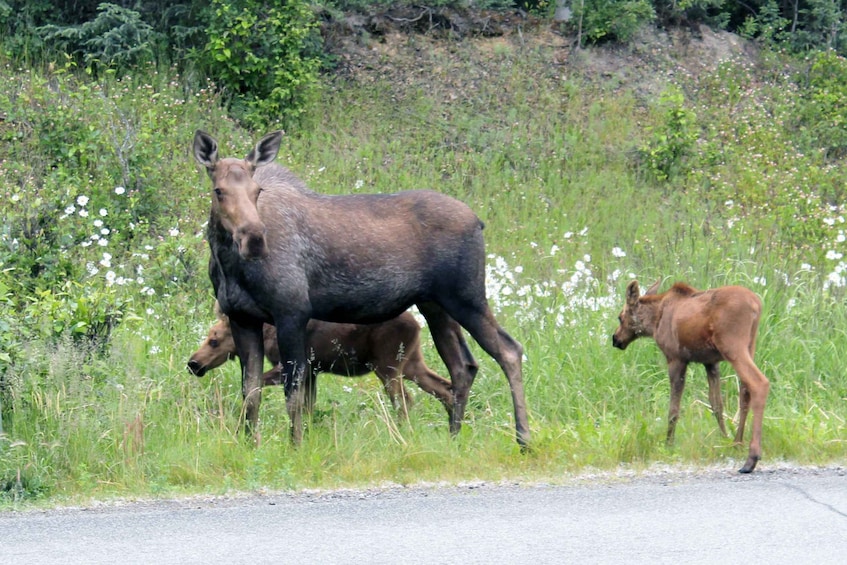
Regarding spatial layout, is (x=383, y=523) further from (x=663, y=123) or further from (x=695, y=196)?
(x=663, y=123)

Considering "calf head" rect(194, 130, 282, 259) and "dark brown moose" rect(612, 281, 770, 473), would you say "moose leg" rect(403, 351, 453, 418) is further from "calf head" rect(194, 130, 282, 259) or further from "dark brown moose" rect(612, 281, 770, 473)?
"calf head" rect(194, 130, 282, 259)

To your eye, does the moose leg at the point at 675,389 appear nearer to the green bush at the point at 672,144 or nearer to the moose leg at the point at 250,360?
the moose leg at the point at 250,360

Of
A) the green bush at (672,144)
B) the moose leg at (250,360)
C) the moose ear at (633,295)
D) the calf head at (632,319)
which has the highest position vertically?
the moose ear at (633,295)

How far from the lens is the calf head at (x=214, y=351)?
9430mm

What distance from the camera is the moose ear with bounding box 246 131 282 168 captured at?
335 inches

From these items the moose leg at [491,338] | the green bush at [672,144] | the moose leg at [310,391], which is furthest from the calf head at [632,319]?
the green bush at [672,144]

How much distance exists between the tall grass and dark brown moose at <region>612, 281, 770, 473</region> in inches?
12.6

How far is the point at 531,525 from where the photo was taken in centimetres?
609

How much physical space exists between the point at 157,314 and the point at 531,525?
20.0ft

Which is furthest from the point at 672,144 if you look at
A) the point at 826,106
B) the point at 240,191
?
the point at 240,191

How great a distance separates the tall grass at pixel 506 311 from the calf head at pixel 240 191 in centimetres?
133

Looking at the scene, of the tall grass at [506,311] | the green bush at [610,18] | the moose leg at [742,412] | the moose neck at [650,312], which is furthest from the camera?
the green bush at [610,18]

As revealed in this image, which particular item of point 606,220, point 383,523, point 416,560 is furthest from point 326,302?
point 606,220

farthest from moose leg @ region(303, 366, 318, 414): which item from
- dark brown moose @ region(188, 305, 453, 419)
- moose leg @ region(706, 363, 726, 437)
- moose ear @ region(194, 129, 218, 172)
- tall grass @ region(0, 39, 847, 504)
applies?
moose leg @ region(706, 363, 726, 437)
